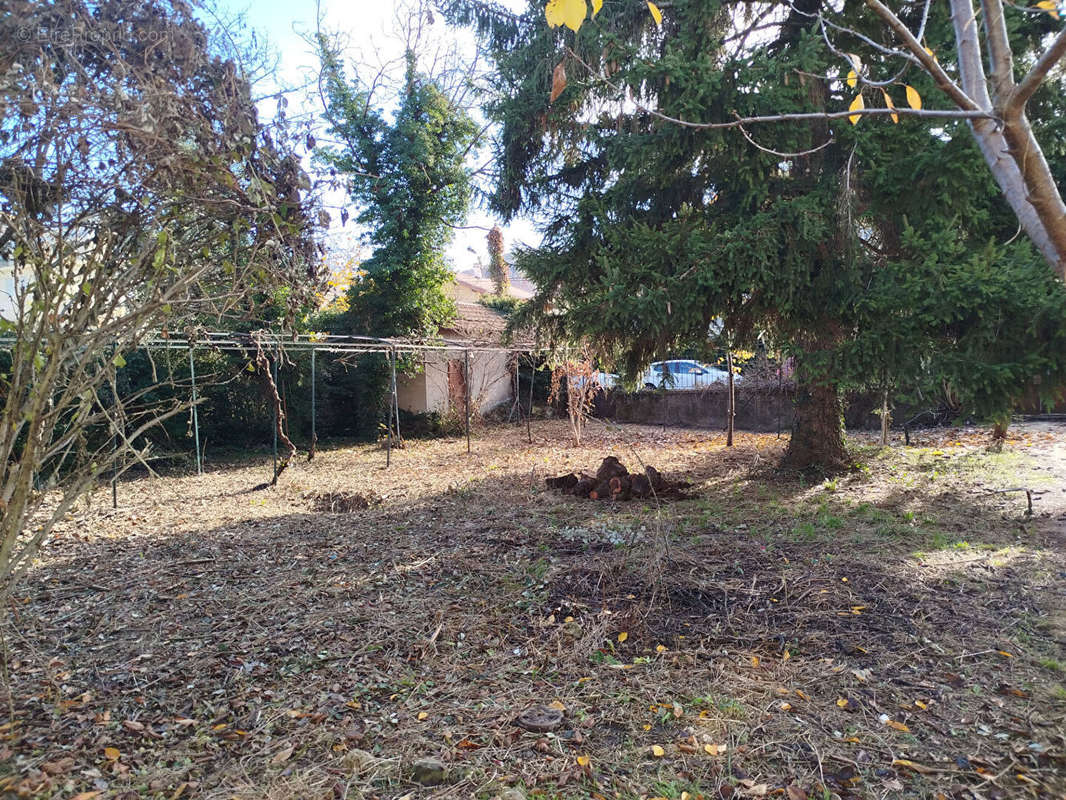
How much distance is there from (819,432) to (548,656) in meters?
6.22

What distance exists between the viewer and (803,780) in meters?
Result: 2.24

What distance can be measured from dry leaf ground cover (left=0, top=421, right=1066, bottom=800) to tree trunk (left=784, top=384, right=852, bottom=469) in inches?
79.2

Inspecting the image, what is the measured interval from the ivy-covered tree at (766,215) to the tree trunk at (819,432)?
48 centimetres

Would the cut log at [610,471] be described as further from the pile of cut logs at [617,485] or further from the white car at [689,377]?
the white car at [689,377]

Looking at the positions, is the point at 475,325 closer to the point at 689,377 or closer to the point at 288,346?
the point at 689,377

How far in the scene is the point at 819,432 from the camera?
823 cm

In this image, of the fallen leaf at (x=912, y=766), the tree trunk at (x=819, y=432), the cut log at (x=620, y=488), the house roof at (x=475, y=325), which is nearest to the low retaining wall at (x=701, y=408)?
the house roof at (x=475, y=325)

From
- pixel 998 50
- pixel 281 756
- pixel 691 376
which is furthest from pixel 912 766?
pixel 691 376

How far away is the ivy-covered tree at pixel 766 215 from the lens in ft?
18.2

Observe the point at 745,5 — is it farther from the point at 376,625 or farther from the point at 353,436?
the point at 353,436

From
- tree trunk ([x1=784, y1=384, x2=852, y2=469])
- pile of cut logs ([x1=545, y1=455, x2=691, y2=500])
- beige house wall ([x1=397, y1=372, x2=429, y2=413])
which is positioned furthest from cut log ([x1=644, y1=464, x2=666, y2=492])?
beige house wall ([x1=397, y1=372, x2=429, y2=413])

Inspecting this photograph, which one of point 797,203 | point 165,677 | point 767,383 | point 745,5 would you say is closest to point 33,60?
point 165,677

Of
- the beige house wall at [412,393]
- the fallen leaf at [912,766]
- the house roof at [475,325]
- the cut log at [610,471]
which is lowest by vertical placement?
the fallen leaf at [912,766]

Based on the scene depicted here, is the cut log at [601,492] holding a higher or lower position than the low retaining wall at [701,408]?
lower
